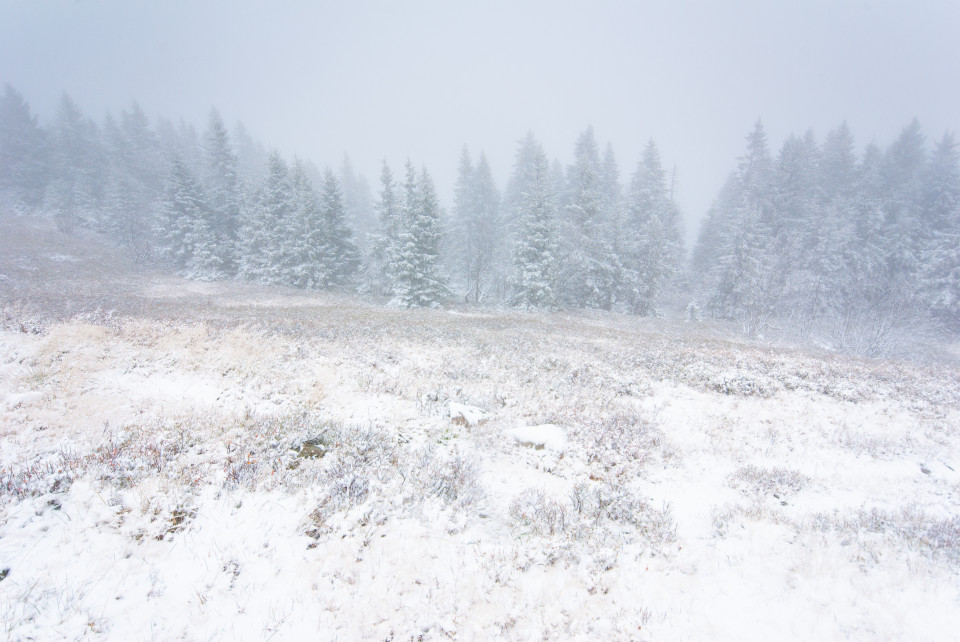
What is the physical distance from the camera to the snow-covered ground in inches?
171

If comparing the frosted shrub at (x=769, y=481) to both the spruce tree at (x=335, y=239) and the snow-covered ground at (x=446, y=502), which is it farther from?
the spruce tree at (x=335, y=239)

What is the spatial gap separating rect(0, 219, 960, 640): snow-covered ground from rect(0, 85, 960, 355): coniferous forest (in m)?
20.5

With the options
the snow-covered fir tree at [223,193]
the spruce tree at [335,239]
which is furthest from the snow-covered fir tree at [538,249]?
the snow-covered fir tree at [223,193]

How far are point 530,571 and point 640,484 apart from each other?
3.19m

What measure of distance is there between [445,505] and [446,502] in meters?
0.08

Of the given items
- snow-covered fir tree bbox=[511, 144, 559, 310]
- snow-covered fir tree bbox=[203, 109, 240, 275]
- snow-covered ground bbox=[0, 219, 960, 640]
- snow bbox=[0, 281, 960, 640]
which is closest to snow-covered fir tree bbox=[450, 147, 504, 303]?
snow-covered fir tree bbox=[511, 144, 559, 310]

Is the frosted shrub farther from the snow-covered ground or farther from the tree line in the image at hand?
the tree line

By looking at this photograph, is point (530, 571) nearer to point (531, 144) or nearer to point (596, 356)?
point (596, 356)

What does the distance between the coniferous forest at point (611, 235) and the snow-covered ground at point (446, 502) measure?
2047cm

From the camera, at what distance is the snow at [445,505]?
14.2ft

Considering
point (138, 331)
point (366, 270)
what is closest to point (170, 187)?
point (366, 270)

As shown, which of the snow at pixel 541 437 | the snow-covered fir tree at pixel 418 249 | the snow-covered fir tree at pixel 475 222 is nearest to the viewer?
the snow at pixel 541 437

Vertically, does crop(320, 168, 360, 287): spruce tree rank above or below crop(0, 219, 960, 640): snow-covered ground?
above

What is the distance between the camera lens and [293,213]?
36.3 metres
